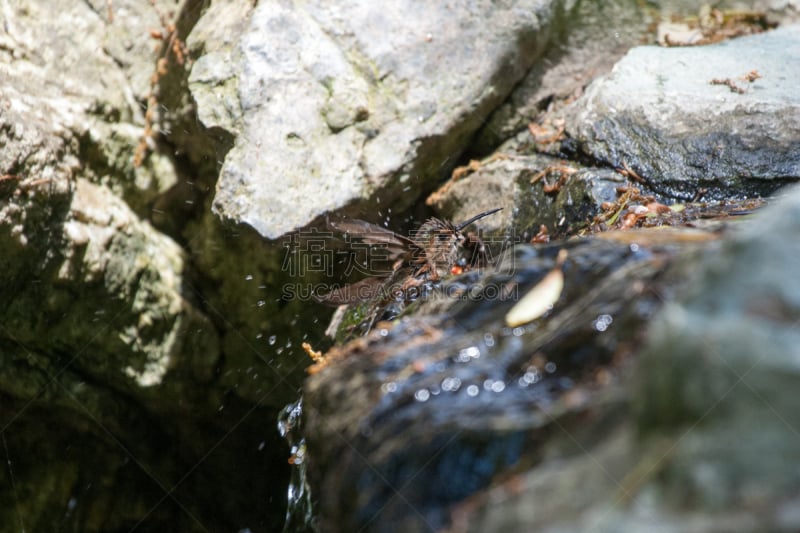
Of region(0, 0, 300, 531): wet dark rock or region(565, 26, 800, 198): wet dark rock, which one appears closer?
region(565, 26, 800, 198): wet dark rock

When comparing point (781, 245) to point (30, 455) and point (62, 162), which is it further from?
point (30, 455)

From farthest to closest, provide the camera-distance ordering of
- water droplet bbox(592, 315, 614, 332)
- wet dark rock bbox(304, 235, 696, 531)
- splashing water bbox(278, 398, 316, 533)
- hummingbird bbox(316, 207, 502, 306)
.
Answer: hummingbird bbox(316, 207, 502, 306) → splashing water bbox(278, 398, 316, 533) → water droplet bbox(592, 315, 614, 332) → wet dark rock bbox(304, 235, 696, 531)

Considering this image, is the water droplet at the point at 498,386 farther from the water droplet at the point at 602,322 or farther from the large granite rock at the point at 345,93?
the large granite rock at the point at 345,93

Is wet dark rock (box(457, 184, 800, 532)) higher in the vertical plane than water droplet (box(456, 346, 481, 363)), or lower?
higher

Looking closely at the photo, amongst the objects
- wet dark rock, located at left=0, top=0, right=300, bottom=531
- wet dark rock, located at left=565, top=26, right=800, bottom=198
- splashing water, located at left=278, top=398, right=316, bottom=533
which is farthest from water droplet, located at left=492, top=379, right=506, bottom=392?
wet dark rock, located at left=0, top=0, right=300, bottom=531

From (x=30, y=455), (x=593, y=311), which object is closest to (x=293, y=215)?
(x=593, y=311)

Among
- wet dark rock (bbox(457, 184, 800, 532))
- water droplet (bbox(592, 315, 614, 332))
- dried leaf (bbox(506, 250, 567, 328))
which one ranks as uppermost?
wet dark rock (bbox(457, 184, 800, 532))

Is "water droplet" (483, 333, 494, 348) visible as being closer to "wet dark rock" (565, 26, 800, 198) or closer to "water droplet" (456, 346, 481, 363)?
"water droplet" (456, 346, 481, 363)

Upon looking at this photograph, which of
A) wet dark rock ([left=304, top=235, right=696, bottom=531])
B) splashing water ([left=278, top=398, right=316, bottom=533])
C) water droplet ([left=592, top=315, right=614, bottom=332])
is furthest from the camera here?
splashing water ([left=278, top=398, right=316, bottom=533])

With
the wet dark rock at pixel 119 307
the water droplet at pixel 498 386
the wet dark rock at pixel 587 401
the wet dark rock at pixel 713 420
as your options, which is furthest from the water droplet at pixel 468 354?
the wet dark rock at pixel 119 307
